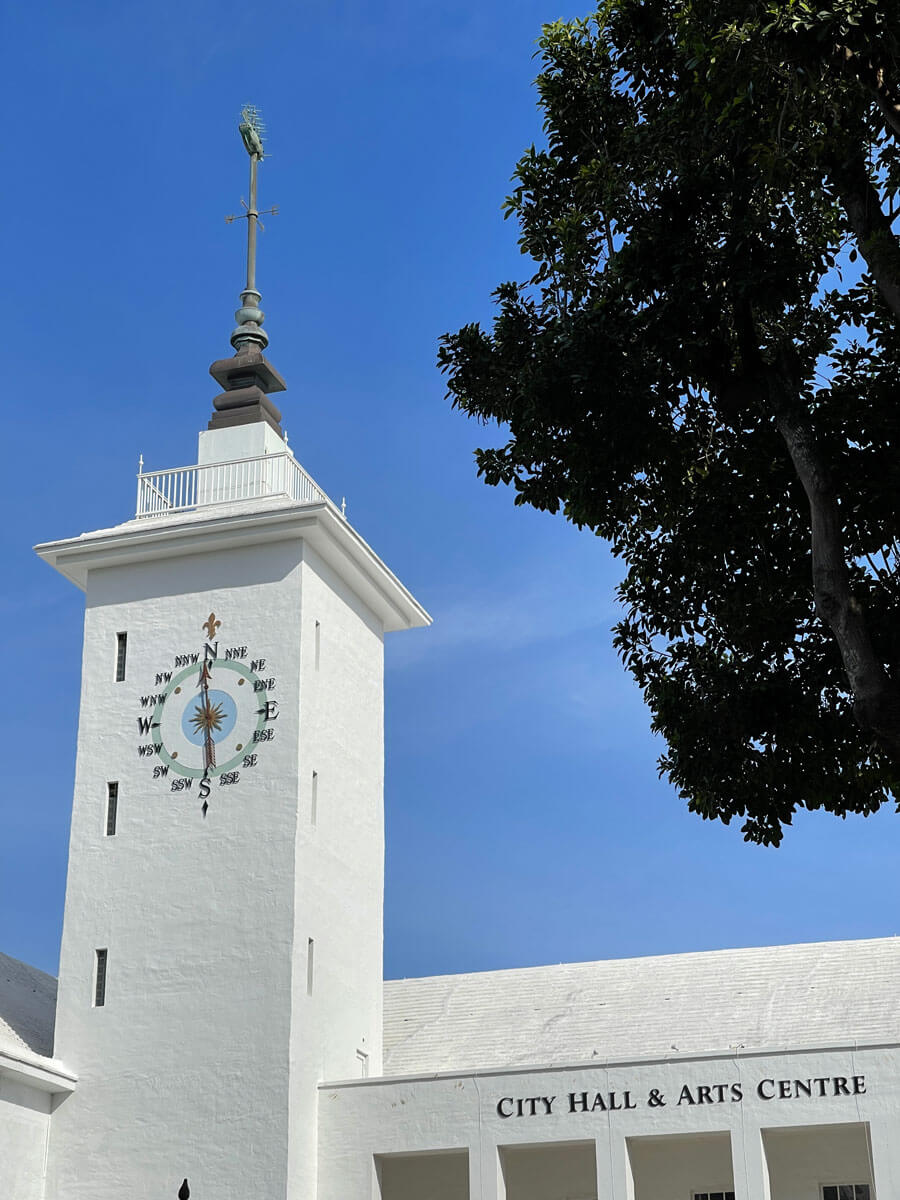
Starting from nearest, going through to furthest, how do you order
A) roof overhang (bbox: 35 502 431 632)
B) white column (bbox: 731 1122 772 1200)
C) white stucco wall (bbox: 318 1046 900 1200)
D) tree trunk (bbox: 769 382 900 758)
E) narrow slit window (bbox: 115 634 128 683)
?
tree trunk (bbox: 769 382 900 758), white column (bbox: 731 1122 772 1200), white stucco wall (bbox: 318 1046 900 1200), roof overhang (bbox: 35 502 431 632), narrow slit window (bbox: 115 634 128 683)

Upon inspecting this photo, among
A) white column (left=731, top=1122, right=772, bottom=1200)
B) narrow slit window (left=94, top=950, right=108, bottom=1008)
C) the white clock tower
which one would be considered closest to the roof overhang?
the white clock tower

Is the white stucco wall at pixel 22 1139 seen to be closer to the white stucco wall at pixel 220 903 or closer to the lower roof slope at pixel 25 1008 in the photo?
the white stucco wall at pixel 220 903

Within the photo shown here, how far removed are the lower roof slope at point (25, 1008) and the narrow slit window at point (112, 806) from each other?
3.40m

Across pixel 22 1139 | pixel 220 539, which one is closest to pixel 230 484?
pixel 220 539

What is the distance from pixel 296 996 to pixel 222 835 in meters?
2.94

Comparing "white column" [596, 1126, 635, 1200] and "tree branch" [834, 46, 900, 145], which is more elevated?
"tree branch" [834, 46, 900, 145]

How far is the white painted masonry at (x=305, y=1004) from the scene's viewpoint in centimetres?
2336

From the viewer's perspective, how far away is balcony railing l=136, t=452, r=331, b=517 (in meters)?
28.5

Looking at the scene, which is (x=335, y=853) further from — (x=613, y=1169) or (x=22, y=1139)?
(x=613, y=1169)

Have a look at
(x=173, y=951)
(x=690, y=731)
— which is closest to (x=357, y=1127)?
(x=173, y=951)

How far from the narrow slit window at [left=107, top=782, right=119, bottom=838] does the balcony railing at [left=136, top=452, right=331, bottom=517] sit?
5.14 meters

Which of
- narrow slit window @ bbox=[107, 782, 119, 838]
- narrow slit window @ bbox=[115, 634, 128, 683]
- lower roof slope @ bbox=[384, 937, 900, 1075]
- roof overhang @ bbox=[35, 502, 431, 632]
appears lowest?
lower roof slope @ bbox=[384, 937, 900, 1075]

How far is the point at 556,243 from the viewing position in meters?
16.5

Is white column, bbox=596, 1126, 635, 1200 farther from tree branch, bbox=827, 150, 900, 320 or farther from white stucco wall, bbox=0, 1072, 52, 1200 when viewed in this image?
tree branch, bbox=827, 150, 900, 320
